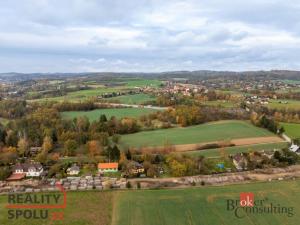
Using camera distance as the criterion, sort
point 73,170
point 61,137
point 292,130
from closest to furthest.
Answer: point 73,170 → point 61,137 → point 292,130

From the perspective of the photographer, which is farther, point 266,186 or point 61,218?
point 266,186

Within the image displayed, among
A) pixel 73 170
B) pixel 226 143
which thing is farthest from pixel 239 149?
pixel 73 170

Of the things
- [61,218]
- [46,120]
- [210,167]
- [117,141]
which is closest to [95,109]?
[46,120]

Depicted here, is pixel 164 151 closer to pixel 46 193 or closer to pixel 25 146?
pixel 46 193

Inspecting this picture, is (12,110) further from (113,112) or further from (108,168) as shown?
(108,168)

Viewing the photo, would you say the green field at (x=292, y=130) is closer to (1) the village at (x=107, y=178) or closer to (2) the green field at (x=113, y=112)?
(1) the village at (x=107, y=178)
